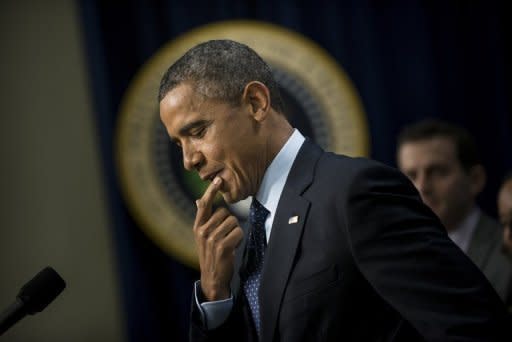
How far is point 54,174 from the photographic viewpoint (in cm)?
298

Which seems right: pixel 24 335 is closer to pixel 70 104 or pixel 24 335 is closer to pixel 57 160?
pixel 57 160

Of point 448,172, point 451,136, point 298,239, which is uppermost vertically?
point 298,239

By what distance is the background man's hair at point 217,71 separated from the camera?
1280 mm

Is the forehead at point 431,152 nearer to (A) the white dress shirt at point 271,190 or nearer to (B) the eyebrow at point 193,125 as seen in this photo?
(A) the white dress shirt at point 271,190

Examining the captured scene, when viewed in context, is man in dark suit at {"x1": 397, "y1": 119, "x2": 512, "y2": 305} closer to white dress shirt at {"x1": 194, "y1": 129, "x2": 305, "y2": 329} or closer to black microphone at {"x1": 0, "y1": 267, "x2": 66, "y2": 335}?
white dress shirt at {"x1": 194, "y1": 129, "x2": 305, "y2": 329}

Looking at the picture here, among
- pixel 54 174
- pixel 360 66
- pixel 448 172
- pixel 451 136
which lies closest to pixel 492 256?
pixel 448 172

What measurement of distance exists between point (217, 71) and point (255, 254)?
35 cm

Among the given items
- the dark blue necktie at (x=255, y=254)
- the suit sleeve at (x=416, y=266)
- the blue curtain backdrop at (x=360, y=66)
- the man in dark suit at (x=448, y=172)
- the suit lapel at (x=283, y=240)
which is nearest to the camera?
the suit sleeve at (x=416, y=266)

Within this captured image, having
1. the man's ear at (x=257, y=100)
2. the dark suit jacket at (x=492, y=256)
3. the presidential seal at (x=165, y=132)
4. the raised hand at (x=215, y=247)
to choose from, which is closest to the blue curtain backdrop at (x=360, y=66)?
the presidential seal at (x=165, y=132)

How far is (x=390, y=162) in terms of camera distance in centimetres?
309

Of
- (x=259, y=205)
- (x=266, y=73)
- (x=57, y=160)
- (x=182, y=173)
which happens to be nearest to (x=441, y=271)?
(x=259, y=205)

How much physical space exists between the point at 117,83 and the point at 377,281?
2012 mm

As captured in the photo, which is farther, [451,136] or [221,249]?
[451,136]

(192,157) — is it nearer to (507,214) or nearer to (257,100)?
(257,100)
